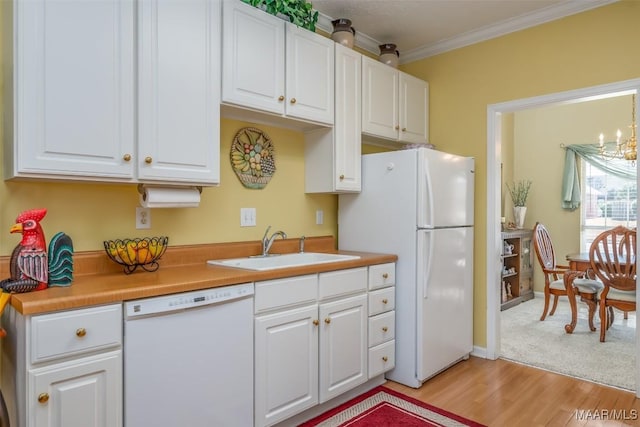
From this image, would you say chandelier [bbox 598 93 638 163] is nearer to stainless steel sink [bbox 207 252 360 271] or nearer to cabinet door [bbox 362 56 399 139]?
cabinet door [bbox 362 56 399 139]

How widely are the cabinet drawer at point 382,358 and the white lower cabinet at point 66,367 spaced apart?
157cm

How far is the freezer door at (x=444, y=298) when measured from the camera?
2.71 m

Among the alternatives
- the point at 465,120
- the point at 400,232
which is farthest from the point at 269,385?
the point at 465,120

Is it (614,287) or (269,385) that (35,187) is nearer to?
(269,385)

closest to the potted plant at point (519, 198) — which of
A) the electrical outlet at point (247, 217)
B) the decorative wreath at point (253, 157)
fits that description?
the decorative wreath at point (253, 157)

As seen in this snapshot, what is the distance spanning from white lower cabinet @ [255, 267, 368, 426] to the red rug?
13 centimetres

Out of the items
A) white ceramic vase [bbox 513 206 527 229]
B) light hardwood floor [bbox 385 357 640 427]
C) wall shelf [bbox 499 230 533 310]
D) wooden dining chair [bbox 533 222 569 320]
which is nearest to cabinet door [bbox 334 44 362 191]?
light hardwood floor [bbox 385 357 640 427]

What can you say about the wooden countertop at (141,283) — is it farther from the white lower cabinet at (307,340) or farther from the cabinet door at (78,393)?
the cabinet door at (78,393)

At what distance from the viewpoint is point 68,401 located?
140 centimetres

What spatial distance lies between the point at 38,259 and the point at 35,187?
444 millimetres

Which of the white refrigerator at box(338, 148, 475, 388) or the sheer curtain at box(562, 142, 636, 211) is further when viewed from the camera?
the sheer curtain at box(562, 142, 636, 211)

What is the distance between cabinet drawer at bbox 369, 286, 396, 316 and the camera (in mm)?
2617

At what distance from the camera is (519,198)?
18.2 feet

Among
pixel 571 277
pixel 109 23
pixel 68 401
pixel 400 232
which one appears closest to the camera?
pixel 68 401
